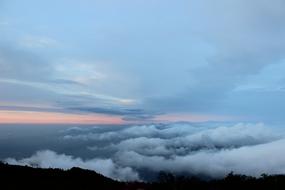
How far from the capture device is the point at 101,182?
2533cm

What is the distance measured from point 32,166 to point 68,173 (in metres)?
3.60

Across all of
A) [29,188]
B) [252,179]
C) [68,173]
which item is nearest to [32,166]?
[68,173]

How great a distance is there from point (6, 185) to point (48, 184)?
213cm

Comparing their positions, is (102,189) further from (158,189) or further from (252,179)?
(252,179)

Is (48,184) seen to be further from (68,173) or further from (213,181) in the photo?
(213,181)

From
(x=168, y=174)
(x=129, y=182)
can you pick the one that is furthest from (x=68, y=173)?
(x=168, y=174)

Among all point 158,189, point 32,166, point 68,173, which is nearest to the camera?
point 158,189

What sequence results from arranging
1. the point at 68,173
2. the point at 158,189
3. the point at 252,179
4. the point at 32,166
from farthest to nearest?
the point at 32,166 < the point at 68,173 < the point at 252,179 < the point at 158,189

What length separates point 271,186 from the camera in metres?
23.1

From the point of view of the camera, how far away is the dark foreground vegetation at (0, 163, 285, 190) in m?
23.2

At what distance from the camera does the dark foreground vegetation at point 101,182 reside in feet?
76.1

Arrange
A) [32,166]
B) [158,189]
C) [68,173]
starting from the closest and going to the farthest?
[158,189] → [68,173] → [32,166]

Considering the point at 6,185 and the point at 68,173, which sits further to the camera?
the point at 68,173

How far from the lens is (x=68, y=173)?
86.1 feet
